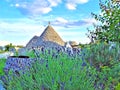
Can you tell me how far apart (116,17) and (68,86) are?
11848 mm

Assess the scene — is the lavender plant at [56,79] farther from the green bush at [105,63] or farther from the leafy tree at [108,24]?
the leafy tree at [108,24]

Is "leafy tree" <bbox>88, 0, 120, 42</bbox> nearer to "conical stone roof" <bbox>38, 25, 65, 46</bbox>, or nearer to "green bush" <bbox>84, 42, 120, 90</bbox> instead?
"green bush" <bbox>84, 42, 120, 90</bbox>

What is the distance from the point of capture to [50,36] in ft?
122

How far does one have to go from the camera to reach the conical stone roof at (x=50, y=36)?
36.3 m

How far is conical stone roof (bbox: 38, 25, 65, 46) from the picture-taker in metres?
36.3

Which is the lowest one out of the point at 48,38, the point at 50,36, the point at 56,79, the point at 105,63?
the point at 56,79

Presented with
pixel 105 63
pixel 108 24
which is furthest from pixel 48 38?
pixel 105 63

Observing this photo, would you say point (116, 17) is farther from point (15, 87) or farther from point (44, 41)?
point (44, 41)

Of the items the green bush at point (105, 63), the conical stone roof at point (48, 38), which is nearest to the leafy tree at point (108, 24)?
the green bush at point (105, 63)

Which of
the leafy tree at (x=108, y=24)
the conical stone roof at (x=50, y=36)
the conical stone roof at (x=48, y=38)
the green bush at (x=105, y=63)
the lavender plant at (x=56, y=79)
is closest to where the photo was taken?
the lavender plant at (x=56, y=79)

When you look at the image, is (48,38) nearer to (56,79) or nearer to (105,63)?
(105,63)

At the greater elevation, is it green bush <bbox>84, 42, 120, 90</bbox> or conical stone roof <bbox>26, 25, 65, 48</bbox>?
conical stone roof <bbox>26, 25, 65, 48</bbox>

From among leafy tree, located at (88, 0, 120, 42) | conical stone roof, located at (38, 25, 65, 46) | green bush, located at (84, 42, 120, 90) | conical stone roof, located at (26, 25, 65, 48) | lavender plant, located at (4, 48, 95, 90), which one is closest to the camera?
lavender plant, located at (4, 48, 95, 90)

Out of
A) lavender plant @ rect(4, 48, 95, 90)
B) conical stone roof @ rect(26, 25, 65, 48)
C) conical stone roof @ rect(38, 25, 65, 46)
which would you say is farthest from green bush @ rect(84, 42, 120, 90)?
conical stone roof @ rect(38, 25, 65, 46)
